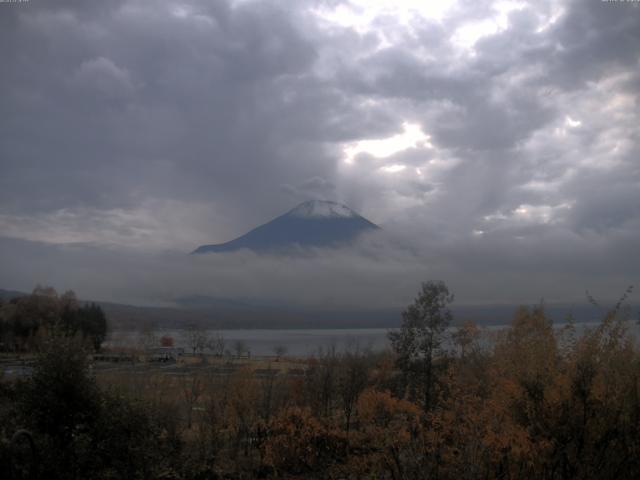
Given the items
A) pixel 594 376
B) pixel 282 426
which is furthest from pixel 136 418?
pixel 594 376

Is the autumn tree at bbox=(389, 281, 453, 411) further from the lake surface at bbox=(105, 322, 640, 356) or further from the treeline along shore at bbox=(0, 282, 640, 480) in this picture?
the treeline along shore at bbox=(0, 282, 640, 480)

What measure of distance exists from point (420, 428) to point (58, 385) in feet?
26.3

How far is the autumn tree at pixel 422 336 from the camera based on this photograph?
92.0 ft

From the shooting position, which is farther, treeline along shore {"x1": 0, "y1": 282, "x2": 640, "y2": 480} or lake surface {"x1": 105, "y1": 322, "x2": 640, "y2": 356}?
lake surface {"x1": 105, "y1": 322, "x2": 640, "y2": 356}

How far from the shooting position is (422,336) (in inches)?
1108

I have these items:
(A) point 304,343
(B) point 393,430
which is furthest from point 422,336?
(A) point 304,343

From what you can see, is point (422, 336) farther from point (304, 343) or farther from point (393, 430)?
point (304, 343)

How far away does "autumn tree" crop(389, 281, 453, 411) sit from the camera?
28.0 meters

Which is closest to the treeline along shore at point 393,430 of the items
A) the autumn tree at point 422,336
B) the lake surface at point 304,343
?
the lake surface at point 304,343

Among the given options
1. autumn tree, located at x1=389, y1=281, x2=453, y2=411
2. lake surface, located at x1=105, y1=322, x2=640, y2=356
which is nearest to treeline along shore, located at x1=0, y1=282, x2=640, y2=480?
lake surface, located at x1=105, y1=322, x2=640, y2=356

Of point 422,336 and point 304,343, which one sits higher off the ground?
point 422,336

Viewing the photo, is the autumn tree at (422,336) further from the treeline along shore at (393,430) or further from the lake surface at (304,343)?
the treeline along shore at (393,430)

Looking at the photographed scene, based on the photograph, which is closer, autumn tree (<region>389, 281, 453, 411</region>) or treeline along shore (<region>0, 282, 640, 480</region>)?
treeline along shore (<region>0, 282, 640, 480</region>)

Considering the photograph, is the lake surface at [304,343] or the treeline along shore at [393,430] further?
the lake surface at [304,343]
